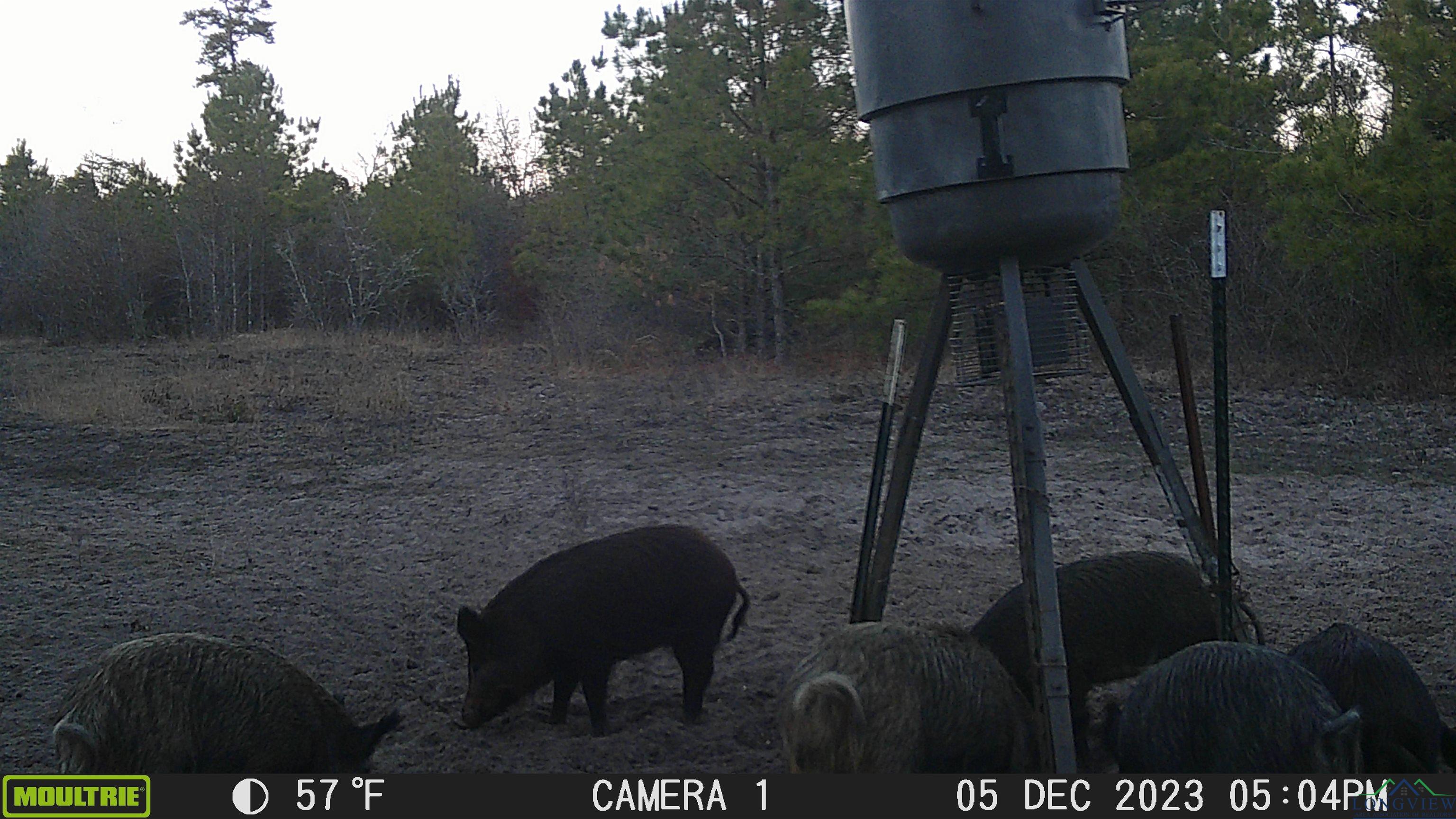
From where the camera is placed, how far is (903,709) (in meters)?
3.56

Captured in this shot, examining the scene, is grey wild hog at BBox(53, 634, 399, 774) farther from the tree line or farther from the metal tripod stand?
the tree line

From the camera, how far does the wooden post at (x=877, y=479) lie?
4676mm

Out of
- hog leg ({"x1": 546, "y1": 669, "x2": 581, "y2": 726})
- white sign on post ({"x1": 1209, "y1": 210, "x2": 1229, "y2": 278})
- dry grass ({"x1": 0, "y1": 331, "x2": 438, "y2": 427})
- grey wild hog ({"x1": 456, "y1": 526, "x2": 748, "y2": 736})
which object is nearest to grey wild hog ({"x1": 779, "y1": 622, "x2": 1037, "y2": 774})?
grey wild hog ({"x1": 456, "y1": 526, "x2": 748, "y2": 736})

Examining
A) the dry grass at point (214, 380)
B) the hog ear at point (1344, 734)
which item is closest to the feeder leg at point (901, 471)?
the hog ear at point (1344, 734)

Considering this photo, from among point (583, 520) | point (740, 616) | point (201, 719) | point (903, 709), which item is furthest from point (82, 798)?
point (583, 520)

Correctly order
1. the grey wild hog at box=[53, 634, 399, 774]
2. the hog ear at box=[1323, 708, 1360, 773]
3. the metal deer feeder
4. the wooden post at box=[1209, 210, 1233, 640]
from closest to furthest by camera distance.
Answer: the hog ear at box=[1323, 708, 1360, 773], the grey wild hog at box=[53, 634, 399, 774], the metal deer feeder, the wooden post at box=[1209, 210, 1233, 640]

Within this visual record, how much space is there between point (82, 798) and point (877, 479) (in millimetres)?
2916

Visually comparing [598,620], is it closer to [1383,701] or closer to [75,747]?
[75,747]

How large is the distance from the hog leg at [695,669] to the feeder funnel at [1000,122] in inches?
73.8

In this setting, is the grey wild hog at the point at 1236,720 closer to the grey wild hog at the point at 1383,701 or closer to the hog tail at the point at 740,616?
the grey wild hog at the point at 1383,701

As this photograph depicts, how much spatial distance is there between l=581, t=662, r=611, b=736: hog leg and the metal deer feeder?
1784 mm

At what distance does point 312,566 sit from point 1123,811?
5.34 m

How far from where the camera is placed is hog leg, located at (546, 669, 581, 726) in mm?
4801

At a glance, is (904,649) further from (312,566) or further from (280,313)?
(280,313)
